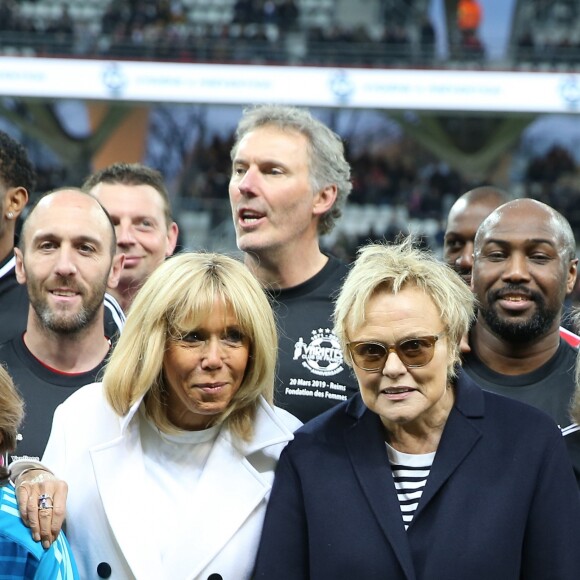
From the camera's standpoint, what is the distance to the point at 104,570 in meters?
2.62

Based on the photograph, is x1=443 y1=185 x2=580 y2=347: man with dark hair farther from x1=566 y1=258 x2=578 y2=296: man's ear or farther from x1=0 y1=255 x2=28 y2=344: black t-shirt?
x1=0 y1=255 x2=28 y2=344: black t-shirt

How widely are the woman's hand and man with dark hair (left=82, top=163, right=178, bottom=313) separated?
1992 mm

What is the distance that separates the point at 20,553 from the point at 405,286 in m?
1.08

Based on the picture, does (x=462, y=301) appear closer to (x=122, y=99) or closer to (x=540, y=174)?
(x=122, y=99)

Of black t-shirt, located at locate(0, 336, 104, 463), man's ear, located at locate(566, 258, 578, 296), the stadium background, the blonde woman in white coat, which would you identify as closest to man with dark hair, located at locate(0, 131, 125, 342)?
black t-shirt, located at locate(0, 336, 104, 463)

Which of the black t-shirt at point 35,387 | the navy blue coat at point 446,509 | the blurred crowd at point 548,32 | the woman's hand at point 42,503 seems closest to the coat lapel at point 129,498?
the woman's hand at point 42,503

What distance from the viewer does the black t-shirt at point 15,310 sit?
12.1 feet

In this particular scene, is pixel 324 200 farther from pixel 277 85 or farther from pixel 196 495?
pixel 277 85

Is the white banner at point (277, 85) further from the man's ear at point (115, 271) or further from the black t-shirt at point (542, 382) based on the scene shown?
the black t-shirt at point (542, 382)

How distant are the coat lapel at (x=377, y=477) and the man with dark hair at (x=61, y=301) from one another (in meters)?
1.02

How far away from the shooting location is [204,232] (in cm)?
1708

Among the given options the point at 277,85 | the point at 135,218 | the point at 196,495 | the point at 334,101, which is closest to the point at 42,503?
the point at 196,495

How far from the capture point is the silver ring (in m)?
2.40

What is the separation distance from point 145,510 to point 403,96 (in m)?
14.6
